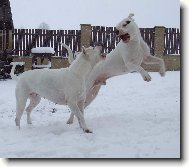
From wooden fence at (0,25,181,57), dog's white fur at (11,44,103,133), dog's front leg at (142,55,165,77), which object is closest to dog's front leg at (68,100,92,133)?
dog's white fur at (11,44,103,133)

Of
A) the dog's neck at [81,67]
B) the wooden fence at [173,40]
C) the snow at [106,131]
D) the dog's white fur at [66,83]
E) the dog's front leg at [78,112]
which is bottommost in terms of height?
the snow at [106,131]

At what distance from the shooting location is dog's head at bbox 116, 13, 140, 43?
14.3 ft

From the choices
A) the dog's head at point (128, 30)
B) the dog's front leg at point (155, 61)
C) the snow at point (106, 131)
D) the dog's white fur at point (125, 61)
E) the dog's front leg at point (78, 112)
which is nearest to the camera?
the snow at point (106, 131)

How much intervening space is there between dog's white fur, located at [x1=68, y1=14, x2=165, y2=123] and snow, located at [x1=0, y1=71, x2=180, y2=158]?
1.26 feet

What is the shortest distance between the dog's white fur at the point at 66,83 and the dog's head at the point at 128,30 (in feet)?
1.04

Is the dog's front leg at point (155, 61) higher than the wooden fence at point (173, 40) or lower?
lower

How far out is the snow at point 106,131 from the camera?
352 cm

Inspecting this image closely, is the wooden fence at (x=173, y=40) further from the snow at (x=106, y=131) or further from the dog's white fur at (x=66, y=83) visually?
the dog's white fur at (x=66, y=83)

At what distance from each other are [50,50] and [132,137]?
534 centimetres

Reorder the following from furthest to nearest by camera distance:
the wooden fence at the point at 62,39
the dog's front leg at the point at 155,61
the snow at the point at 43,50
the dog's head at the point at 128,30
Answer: the snow at the point at 43,50, the wooden fence at the point at 62,39, the dog's front leg at the point at 155,61, the dog's head at the point at 128,30

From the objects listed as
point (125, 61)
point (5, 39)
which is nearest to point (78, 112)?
point (125, 61)

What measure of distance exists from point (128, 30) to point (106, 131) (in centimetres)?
118

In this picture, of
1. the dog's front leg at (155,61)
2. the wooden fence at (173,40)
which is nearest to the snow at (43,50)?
the wooden fence at (173,40)

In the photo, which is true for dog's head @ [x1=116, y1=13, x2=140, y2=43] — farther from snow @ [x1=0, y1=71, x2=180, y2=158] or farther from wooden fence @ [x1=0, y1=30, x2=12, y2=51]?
wooden fence @ [x1=0, y1=30, x2=12, y2=51]
